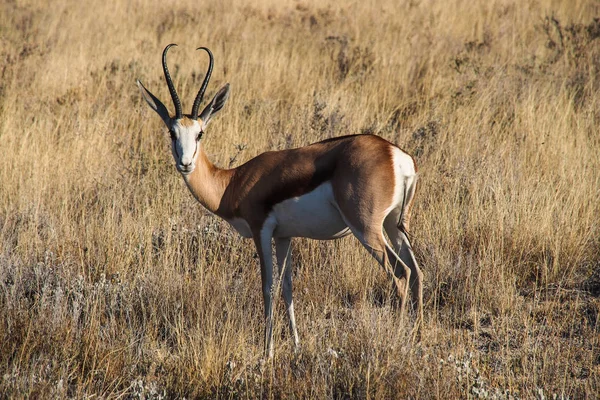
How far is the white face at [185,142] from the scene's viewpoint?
469 cm

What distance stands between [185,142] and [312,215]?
3.23 ft

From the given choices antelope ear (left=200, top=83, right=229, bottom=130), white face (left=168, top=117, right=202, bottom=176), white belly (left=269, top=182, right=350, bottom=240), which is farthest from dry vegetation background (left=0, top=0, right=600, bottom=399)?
antelope ear (left=200, top=83, right=229, bottom=130)

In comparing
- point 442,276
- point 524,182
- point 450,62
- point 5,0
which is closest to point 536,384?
point 442,276

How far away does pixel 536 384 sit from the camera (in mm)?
3695

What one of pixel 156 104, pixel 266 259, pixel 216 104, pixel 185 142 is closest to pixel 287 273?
pixel 266 259

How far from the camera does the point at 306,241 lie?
579cm

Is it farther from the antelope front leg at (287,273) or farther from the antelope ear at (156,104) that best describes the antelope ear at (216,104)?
the antelope front leg at (287,273)

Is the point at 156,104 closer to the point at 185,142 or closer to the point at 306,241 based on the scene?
the point at 185,142

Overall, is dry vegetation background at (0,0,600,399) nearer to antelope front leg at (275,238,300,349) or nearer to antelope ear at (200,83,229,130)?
antelope front leg at (275,238,300,349)

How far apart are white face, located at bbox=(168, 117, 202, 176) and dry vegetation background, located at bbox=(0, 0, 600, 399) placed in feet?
2.76

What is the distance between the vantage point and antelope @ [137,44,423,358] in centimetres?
438

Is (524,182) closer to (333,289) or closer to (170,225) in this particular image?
(333,289)

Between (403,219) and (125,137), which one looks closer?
(403,219)

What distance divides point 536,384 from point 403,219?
4.57 feet
